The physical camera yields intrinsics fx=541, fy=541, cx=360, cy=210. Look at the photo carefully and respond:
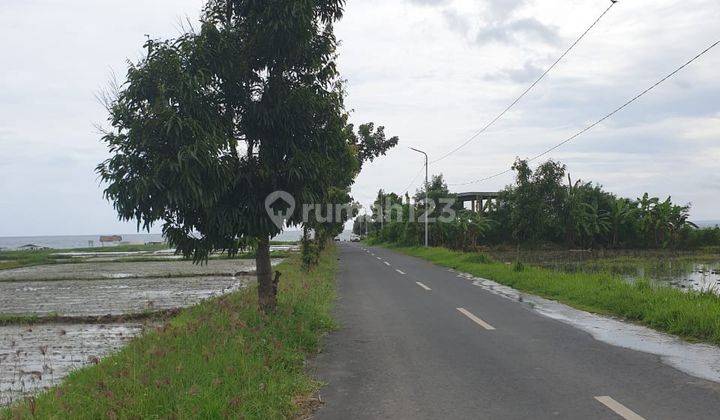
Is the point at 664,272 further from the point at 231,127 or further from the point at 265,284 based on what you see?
the point at 231,127

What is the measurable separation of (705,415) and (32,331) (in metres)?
12.0

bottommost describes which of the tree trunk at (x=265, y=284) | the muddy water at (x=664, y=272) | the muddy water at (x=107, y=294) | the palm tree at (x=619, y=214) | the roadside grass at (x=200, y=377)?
the muddy water at (x=107, y=294)

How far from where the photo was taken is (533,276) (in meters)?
17.4

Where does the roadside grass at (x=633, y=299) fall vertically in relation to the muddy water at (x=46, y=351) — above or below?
above

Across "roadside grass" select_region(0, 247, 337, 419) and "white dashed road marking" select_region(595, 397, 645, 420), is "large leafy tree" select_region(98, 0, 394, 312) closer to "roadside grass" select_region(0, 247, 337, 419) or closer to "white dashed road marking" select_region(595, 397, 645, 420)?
"roadside grass" select_region(0, 247, 337, 419)

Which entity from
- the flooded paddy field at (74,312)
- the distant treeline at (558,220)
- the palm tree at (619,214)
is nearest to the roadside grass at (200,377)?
the flooded paddy field at (74,312)

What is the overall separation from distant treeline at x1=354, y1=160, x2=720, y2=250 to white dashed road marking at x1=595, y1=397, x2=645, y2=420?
1370 inches

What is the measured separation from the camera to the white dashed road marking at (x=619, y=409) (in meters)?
5.02

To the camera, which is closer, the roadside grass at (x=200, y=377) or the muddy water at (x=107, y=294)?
the roadside grass at (x=200, y=377)

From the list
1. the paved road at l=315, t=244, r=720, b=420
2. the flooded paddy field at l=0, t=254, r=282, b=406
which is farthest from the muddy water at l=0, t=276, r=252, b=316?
the paved road at l=315, t=244, r=720, b=420

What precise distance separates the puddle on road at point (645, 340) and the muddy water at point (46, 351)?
738 cm

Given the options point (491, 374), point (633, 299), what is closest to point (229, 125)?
point (491, 374)

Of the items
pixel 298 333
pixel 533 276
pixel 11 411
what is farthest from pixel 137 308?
pixel 533 276

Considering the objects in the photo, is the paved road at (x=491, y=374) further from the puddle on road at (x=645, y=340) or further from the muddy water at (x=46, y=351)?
the muddy water at (x=46, y=351)
